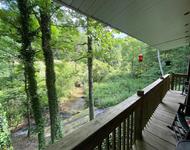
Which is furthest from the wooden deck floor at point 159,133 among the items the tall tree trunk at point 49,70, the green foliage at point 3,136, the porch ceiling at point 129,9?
the green foliage at point 3,136

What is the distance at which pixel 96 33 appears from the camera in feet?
20.9

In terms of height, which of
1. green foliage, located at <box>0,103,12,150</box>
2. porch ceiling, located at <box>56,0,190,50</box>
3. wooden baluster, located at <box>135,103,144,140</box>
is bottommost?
green foliage, located at <box>0,103,12,150</box>

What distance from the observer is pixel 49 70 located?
6.07 metres

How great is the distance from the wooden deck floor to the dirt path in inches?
212

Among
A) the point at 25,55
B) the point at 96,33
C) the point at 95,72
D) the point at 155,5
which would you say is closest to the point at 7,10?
the point at 25,55

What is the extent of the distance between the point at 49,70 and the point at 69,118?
563 centimetres

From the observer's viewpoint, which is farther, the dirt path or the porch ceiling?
the dirt path

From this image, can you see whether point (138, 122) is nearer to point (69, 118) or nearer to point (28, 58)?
point (28, 58)

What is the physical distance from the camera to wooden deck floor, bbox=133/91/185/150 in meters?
2.36

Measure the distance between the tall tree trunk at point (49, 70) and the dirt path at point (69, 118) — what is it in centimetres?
193

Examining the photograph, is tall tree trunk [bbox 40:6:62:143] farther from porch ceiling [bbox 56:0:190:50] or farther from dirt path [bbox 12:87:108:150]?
porch ceiling [bbox 56:0:190:50]

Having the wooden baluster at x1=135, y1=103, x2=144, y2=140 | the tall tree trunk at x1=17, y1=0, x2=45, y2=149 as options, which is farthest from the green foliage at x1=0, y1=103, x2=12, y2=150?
the wooden baluster at x1=135, y1=103, x2=144, y2=140

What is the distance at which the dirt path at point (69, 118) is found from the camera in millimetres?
8009

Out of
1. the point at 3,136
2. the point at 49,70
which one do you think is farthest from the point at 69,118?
the point at 49,70
